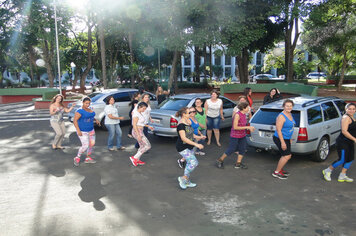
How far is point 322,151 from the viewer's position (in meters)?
6.95

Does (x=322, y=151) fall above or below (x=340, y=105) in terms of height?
below

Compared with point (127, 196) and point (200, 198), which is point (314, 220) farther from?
point (127, 196)

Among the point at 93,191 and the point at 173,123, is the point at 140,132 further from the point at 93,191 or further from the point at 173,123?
the point at 93,191

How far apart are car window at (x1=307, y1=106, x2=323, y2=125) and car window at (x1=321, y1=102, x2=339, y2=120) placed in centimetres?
23

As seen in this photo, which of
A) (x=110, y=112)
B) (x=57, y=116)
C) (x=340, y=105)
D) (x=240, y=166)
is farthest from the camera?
(x=57, y=116)

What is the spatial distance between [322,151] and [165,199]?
4068mm

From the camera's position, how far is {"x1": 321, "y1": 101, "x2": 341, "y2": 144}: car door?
278 inches

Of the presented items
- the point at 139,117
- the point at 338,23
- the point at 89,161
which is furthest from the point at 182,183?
the point at 338,23

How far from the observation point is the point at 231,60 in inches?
3745

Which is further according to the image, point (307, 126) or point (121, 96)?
point (121, 96)

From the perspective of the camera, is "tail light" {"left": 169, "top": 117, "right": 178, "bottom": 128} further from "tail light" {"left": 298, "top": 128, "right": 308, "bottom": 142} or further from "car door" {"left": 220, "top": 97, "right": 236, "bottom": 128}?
"tail light" {"left": 298, "top": 128, "right": 308, "bottom": 142}

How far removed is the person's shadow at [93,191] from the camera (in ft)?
16.3

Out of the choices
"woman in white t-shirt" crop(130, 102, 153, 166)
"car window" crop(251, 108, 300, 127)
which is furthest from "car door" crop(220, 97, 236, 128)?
"woman in white t-shirt" crop(130, 102, 153, 166)

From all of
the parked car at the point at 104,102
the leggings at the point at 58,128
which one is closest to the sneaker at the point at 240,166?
the leggings at the point at 58,128
